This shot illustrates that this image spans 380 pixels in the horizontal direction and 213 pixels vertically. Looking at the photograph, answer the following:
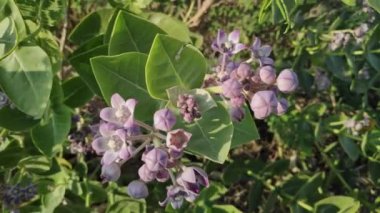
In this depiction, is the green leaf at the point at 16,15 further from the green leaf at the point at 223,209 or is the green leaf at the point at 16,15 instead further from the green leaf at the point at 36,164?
the green leaf at the point at 223,209

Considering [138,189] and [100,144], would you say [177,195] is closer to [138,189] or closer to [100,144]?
[138,189]

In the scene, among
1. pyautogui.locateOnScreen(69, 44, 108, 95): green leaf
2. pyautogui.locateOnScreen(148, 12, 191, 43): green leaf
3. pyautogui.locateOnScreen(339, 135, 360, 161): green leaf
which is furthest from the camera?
pyautogui.locateOnScreen(339, 135, 360, 161): green leaf

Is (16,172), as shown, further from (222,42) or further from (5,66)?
(222,42)

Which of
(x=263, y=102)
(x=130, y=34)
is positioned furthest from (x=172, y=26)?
(x=263, y=102)

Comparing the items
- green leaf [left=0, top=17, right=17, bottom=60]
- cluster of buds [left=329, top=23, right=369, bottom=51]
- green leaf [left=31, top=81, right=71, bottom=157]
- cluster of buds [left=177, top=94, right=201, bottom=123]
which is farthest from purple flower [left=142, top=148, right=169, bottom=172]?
cluster of buds [left=329, top=23, right=369, bottom=51]

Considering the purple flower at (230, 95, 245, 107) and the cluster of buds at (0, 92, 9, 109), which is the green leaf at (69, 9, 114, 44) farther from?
the purple flower at (230, 95, 245, 107)

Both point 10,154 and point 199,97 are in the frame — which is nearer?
point 199,97

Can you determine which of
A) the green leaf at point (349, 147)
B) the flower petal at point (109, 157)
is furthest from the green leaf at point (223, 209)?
the flower petal at point (109, 157)
